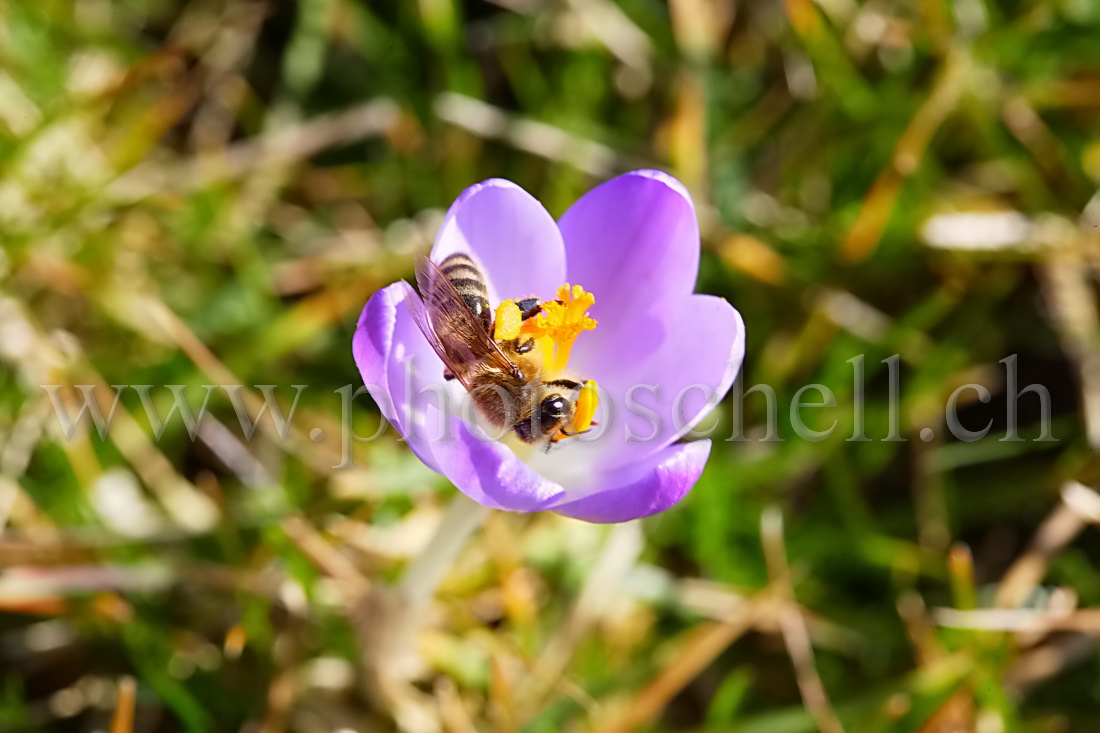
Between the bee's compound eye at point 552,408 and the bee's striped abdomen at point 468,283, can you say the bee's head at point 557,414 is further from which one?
the bee's striped abdomen at point 468,283

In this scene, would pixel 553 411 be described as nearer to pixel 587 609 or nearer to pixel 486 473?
pixel 486 473

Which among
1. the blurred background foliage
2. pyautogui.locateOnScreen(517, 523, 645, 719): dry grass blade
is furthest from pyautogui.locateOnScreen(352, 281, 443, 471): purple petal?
pyautogui.locateOnScreen(517, 523, 645, 719): dry grass blade

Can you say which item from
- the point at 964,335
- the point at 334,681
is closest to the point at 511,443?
the point at 334,681

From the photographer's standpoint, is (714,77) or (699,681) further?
(714,77)

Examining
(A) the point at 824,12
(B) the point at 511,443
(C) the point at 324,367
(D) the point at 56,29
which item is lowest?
(C) the point at 324,367

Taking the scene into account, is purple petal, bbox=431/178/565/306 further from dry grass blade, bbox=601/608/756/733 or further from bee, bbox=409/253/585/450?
dry grass blade, bbox=601/608/756/733

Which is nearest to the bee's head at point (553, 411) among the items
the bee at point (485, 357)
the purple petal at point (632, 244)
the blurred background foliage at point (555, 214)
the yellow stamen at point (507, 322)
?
the bee at point (485, 357)

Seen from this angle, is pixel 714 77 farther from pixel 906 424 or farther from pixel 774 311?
pixel 906 424
